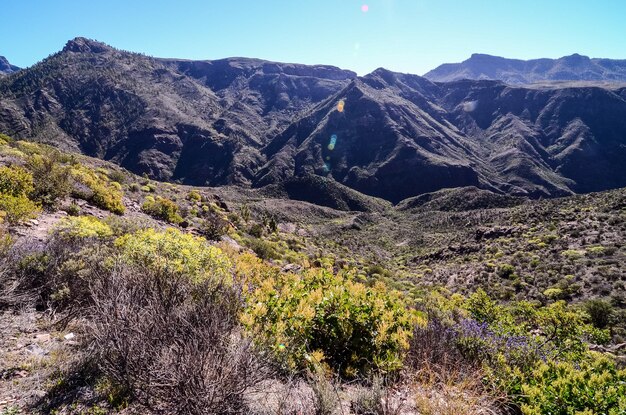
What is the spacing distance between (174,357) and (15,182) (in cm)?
1038

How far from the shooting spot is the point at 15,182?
379 inches

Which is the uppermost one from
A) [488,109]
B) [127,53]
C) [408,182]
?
[127,53]

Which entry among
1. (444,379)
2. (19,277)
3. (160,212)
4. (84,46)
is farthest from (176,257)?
(84,46)

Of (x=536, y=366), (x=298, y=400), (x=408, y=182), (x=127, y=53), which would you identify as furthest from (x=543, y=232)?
(x=127, y=53)

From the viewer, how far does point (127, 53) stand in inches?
6742

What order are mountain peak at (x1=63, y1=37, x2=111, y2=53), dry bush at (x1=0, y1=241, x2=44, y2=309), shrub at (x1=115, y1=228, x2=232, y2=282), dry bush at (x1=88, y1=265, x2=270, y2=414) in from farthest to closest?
mountain peak at (x1=63, y1=37, x2=111, y2=53) → shrub at (x1=115, y1=228, x2=232, y2=282) → dry bush at (x1=0, y1=241, x2=44, y2=309) → dry bush at (x1=88, y1=265, x2=270, y2=414)

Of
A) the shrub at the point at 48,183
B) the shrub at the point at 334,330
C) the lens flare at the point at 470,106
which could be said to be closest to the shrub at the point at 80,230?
the shrub at the point at 48,183

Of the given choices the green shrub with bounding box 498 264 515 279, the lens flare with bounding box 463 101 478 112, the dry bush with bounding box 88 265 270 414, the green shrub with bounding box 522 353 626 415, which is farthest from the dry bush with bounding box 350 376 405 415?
the lens flare with bounding box 463 101 478 112

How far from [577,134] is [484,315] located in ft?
540

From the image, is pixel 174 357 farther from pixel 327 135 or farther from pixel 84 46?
pixel 84 46

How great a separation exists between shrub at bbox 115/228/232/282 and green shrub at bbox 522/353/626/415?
13.4 ft

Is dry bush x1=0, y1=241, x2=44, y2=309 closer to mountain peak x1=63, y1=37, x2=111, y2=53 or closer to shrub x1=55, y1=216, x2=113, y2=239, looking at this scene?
shrub x1=55, y1=216, x2=113, y2=239

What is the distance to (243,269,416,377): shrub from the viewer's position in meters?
3.85

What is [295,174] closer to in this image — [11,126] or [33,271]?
[11,126]
